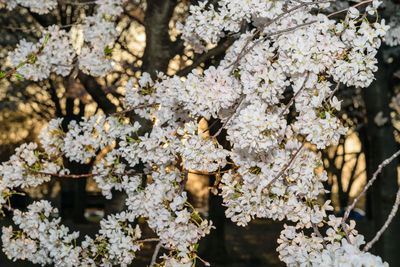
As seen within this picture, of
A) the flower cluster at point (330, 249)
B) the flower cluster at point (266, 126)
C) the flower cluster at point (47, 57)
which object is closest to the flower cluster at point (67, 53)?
the flower cluster at point (47, 57)

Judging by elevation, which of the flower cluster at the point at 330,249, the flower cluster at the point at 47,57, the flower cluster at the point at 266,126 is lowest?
the flower cluster at the point at 330,249

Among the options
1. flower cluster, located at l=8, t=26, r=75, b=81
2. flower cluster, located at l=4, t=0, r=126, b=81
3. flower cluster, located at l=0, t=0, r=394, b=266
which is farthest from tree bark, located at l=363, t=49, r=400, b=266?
flower cluster, located at l=8, t=26, r=75, b=81

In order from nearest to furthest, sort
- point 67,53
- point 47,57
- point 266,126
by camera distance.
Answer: point 266,126, point 47,57, point 67,53

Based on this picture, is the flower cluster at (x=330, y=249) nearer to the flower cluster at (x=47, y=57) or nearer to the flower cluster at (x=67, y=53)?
the flower cluster at (x=67, y=53)

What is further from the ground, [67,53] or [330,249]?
[67,53]

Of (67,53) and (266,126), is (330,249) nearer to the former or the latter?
(266,126)

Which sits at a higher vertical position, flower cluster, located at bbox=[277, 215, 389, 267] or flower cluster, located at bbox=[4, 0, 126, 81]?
flower cluster, located at bbox=[4, 0, 126, 81]

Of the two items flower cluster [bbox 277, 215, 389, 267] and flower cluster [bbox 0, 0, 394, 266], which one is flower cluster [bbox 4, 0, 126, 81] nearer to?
flower cluster [bbox 0, 0, 394, 266]

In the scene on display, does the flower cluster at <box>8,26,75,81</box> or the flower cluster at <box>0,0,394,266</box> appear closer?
the flower cluster at <box>0,0,394,266</box>

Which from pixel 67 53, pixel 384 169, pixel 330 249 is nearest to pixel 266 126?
pixel 330 249

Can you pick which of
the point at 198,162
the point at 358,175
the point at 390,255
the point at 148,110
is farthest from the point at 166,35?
the point at 358,175

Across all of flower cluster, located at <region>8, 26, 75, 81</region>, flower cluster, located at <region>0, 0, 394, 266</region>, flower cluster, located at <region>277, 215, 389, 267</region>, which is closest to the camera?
flower cluster, located at <region>277, 215, 389, 267</region>

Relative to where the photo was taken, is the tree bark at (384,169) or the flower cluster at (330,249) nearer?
the flower cluster at (330,249)

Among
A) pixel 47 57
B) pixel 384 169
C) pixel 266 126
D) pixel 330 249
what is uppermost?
pixel 47 57
